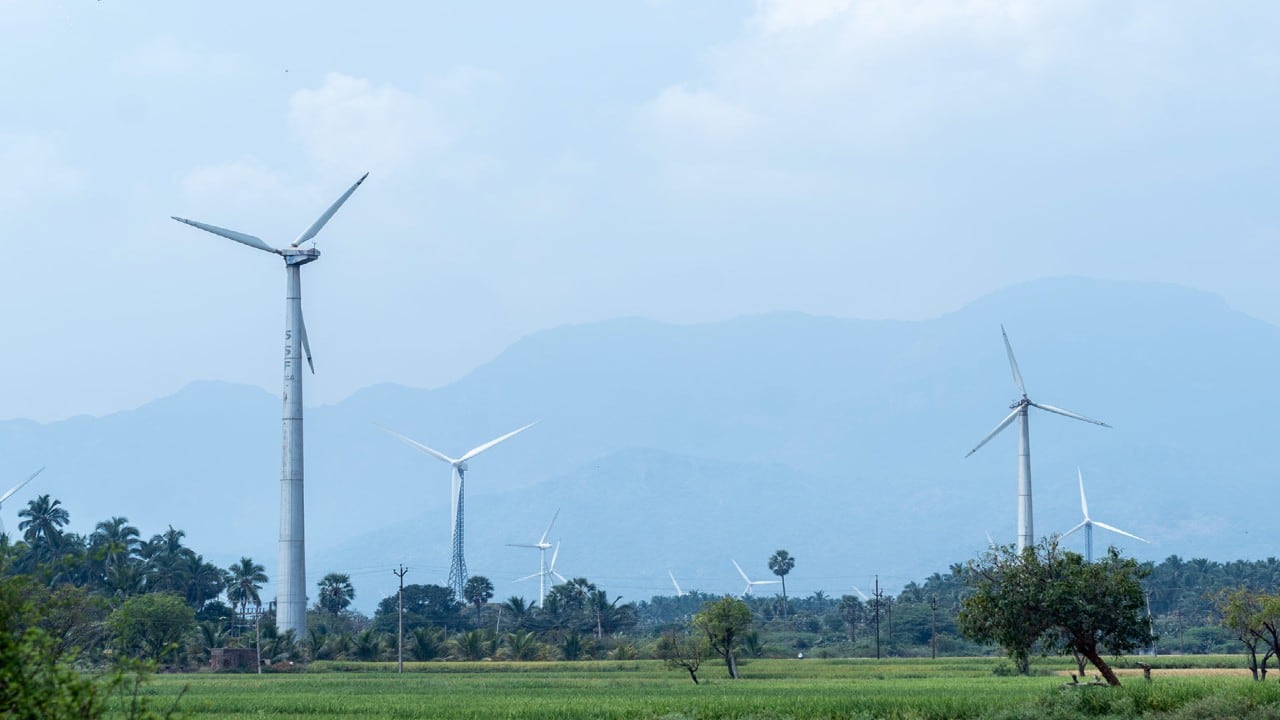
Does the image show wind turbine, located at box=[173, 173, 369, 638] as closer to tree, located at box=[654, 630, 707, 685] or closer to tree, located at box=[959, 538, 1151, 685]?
tree, located at box=[654, 630, 707, 685]

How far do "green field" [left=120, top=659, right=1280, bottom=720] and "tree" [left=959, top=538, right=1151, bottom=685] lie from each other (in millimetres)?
2658

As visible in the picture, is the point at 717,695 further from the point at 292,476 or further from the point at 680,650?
the point at 292,476

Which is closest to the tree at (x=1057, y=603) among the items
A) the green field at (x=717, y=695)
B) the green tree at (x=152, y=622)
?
the green field at (x=717, y=695)

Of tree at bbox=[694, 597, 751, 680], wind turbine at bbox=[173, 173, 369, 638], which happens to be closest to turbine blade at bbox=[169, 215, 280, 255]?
wind turbine at bbox=[173, 173, 369, 638]

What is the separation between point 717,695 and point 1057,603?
16782 mm

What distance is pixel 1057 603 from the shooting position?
198ft

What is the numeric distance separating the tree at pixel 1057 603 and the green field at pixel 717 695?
8.72ft

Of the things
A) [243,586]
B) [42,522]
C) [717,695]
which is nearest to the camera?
[717,695]

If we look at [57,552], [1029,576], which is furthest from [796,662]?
[57,552]

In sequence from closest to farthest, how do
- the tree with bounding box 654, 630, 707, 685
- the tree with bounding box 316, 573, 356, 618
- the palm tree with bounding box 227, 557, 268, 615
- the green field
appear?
the green field → the tree with bounding box 654, 630, 707, 685 → the palm tree with bounding box 227, 557, 268, 615 → the tree with bounding box 316, 573, 356, 618

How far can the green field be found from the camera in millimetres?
51969

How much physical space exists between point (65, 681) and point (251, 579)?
155 m

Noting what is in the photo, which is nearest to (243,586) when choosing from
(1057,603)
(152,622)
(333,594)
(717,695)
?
(333,594)

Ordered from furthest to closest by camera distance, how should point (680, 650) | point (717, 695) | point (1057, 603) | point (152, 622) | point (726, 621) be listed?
1. point (680, 650)
2. point (152, 622)
3. point (726, 621)
4. point (717, 695)
5. point (1057, 603)
